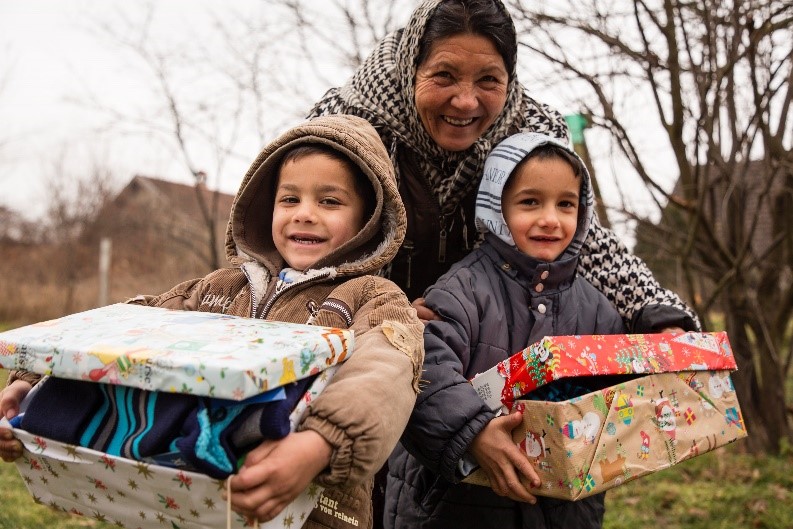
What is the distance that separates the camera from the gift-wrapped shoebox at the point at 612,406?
1746mm

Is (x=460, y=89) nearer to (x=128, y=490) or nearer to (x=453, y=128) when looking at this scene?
(x=453, y=128)

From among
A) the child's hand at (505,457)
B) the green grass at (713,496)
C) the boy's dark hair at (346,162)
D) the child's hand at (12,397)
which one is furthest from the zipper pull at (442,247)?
the green grass at (713,496)

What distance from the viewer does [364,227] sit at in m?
2.04

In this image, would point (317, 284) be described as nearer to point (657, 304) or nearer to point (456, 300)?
point (456, 300)

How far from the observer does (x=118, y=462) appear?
1379 mm

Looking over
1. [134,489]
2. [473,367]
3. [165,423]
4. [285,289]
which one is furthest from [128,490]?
[473,367]

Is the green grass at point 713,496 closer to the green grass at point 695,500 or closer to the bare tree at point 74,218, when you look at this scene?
the green grass at point 695,500

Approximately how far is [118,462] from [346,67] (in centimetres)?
552

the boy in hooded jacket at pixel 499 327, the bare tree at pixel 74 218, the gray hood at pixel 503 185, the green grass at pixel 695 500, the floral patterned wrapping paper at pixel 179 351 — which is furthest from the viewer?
the bare tree at pixel 74 218

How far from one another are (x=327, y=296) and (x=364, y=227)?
9.7 inches

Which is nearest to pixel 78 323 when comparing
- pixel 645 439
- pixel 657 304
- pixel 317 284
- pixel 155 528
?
pixel 155 528

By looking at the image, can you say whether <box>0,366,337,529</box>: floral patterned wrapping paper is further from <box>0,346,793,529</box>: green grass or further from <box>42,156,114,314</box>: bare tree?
<box>42,156,114,314</box>: bare tree

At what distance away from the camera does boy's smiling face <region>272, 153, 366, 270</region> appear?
2.02 metres

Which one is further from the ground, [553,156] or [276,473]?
[553,156]
